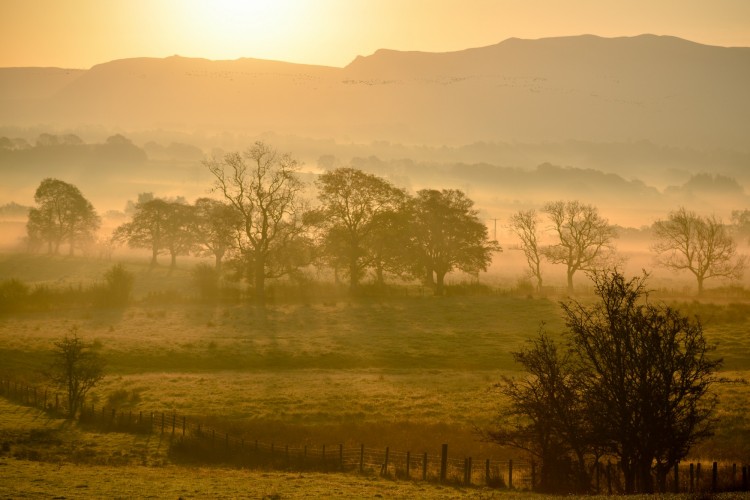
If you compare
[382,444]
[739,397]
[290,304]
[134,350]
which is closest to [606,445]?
[382,444]

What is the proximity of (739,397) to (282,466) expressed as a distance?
89.2ft

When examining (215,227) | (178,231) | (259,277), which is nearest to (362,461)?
(259,277)

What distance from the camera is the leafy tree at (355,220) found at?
3356 inches

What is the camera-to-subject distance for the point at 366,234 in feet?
283

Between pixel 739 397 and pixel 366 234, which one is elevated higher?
pixel 366 234

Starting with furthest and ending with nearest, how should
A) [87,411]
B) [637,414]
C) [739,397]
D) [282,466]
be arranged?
1. [739,397]
2. [87,411]
3. [282,466]
4. [637,414]

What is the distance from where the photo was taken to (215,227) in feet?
282

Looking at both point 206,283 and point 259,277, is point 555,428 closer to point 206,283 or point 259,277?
point 259,277

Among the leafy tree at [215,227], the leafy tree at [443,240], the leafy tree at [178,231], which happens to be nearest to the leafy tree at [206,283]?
the leafy tree at [215,227]

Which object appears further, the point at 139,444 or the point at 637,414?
the point at 139,444

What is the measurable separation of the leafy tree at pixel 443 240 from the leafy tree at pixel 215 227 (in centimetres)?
2048

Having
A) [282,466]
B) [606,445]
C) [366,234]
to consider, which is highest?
[366,234]

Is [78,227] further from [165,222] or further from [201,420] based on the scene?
[201,420]

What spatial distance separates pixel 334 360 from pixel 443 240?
1344 inches
